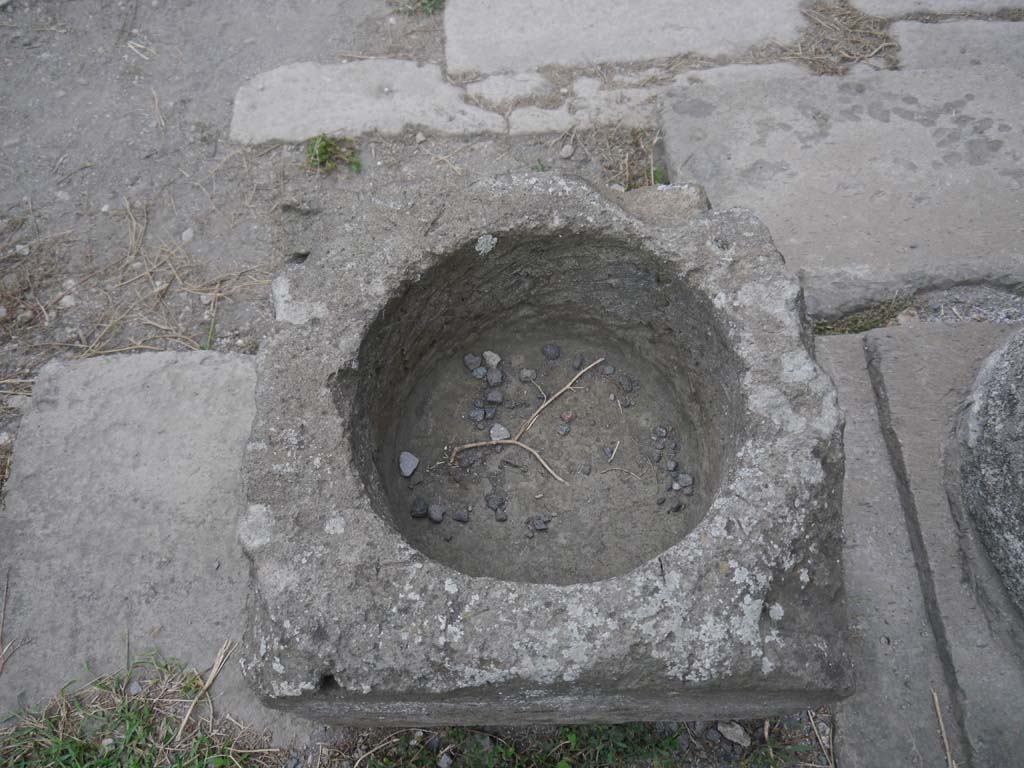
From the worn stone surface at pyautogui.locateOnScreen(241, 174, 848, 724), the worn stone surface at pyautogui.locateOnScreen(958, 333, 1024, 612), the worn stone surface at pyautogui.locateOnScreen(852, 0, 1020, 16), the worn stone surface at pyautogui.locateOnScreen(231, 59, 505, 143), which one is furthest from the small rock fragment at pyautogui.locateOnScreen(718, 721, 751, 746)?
the worn stone surface at pyautogui.locateOnScreen(852, 0, 1020, 16)

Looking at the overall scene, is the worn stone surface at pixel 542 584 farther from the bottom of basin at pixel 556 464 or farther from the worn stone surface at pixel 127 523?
the worn stone surface at pixel 127 523

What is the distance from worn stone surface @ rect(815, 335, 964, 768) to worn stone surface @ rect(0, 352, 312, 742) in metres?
1.48

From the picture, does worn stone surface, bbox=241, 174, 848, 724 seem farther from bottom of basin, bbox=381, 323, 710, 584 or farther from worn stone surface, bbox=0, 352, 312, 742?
worn stone surface, bbox=0, 352, 312, 742

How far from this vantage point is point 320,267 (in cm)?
181

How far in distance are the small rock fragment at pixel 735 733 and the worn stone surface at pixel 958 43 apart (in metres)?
2.63

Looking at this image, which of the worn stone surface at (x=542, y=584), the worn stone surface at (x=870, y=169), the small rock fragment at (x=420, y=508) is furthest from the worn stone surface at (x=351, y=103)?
the small rock fragment at (x=420, y=508)

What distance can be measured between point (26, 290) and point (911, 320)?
10.1ft

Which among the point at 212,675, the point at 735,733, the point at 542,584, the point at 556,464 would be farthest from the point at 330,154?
the point at 735,733

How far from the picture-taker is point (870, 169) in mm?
2857

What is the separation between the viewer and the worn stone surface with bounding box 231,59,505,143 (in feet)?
10.6

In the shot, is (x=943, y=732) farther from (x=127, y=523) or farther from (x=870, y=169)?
(x=127, y=523)

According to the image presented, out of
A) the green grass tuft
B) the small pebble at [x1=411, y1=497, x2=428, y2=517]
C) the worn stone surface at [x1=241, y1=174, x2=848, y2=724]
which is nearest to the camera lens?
the worn stone surface at [x1=241, y1=174, x2=848, y2=724]

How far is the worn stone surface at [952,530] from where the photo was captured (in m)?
2.02

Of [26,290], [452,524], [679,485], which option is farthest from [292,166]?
[679,485]
